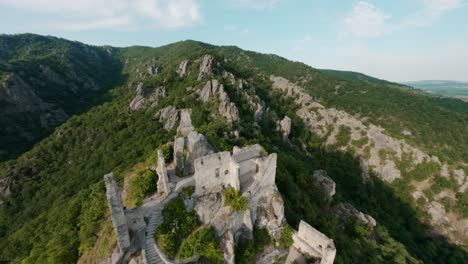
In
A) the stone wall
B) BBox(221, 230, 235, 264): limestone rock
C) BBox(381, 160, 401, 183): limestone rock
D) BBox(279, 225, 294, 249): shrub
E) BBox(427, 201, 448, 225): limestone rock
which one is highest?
the stone wall

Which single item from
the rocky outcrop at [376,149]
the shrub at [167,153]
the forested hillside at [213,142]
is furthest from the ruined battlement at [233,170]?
the rocky outcrop at [376,149]

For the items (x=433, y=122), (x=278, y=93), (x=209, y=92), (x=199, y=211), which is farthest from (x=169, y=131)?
(x=433, y=122)

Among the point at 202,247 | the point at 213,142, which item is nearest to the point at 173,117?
the point at 213,142

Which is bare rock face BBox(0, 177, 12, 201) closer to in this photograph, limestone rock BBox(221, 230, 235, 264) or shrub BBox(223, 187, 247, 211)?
shrub BBox(223, 187, 247, 211)

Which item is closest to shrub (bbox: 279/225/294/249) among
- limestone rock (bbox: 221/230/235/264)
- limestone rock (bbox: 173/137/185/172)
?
limestone rock (bbox: 221/230/235/264)

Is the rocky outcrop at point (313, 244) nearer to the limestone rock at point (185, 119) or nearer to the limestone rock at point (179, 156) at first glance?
the limestone rock at point (179, 156)

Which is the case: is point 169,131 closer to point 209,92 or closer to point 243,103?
point 209,92
